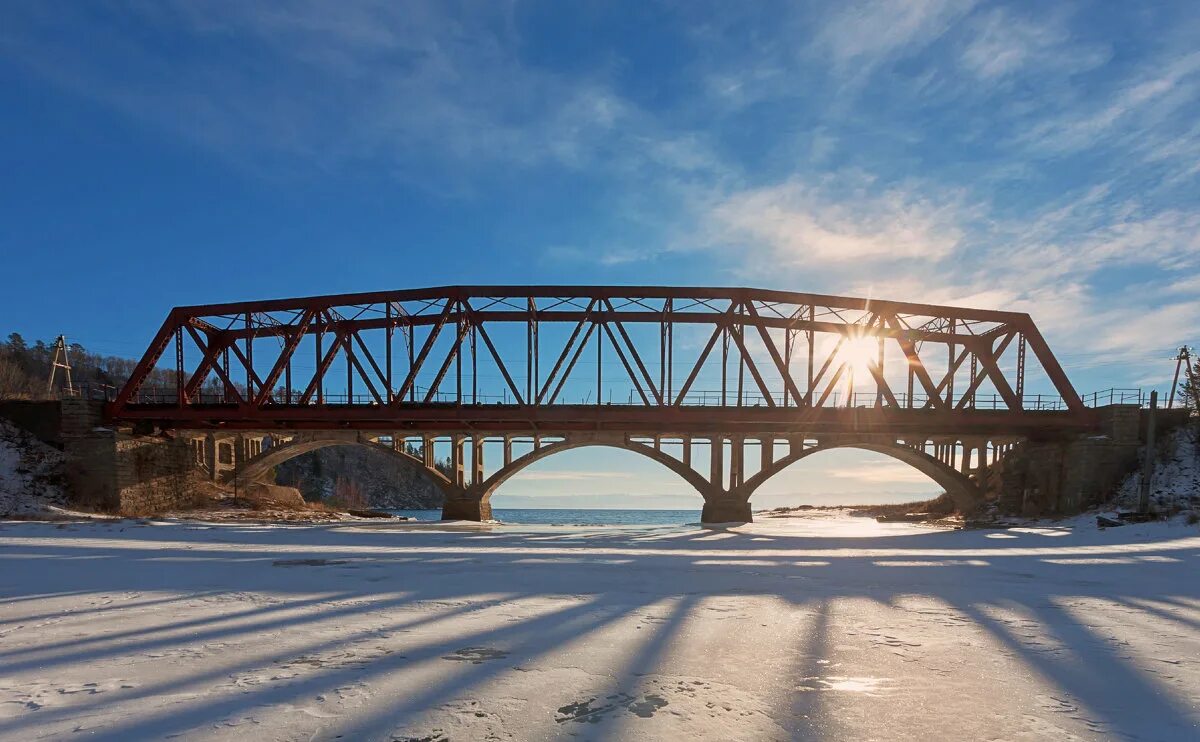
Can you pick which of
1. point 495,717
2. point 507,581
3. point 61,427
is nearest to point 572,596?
point 507,581

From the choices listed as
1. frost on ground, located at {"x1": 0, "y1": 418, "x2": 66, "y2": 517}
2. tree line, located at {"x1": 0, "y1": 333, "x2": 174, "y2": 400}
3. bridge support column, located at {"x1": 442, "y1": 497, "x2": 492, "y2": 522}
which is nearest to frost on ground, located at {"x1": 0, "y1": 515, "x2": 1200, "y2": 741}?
frost on ground, located at {"x1": 0, "y1": 418, "x2": 66, "y2": 517}

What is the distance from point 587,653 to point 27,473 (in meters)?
39.1

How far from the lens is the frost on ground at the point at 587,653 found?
414cm

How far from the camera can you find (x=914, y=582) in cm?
1096

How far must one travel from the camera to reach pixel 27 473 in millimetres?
30875

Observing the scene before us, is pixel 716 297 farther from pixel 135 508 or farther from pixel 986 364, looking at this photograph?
pixel 135 508

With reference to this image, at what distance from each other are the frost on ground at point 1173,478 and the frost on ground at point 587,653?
21155 millimetres

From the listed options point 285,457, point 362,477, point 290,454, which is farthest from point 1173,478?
point 362,477

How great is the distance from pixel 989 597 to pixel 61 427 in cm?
4281

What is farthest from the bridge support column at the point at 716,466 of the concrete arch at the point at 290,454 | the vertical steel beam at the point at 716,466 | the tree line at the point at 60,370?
the tree line at the point at 60,370

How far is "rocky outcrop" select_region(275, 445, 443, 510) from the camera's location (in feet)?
414

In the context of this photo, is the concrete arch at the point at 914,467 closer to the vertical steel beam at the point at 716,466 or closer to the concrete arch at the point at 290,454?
the vertical steel beam at the point at 716,466

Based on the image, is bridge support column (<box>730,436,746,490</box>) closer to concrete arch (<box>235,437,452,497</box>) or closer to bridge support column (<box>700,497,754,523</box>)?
bridge support column (<box>700,497,754,523</box>)

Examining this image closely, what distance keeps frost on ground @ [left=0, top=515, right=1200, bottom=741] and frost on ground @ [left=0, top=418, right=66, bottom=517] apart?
2324 centimetres
